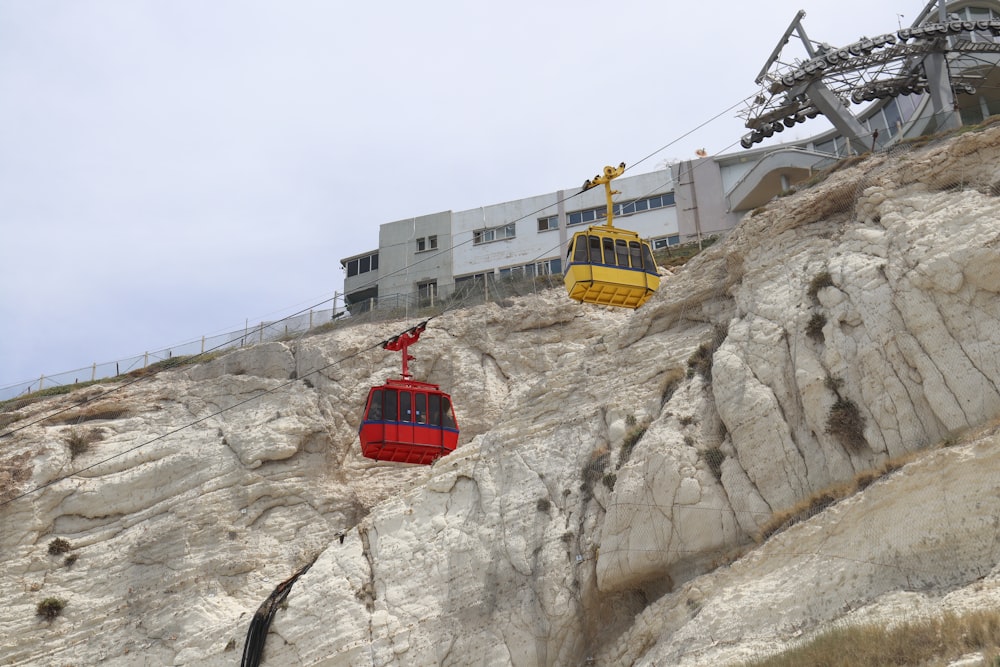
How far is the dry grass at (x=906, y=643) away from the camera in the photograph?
15.1 metres

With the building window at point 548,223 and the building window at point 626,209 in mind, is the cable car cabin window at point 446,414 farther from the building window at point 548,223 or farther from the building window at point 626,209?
the building window at point 548,223

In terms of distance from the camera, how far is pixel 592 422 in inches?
1145

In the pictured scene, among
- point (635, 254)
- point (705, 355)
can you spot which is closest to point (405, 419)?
point (635, 254)

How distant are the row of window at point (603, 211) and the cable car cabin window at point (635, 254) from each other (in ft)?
77.6

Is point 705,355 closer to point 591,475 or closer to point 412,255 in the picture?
point 591,475

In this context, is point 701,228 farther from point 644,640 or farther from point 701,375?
point 644,640

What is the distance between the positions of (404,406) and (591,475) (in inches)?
247

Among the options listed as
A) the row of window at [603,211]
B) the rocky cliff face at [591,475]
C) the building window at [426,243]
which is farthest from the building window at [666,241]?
the building window at [426,243]

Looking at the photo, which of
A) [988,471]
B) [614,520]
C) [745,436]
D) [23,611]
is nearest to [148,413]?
[23,611]

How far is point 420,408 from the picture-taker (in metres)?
30.9

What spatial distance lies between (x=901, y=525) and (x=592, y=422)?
1148 centimetres

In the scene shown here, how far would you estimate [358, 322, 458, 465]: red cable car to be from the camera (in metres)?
30.2

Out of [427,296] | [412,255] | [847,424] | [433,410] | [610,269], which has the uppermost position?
[412,255]

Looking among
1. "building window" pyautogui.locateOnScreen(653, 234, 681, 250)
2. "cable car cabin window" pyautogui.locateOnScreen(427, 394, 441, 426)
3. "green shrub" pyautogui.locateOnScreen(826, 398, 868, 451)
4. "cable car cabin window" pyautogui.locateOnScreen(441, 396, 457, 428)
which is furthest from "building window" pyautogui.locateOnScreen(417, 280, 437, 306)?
"green shrub" pyautogui.locateOnScreen(826, 398, 868, 451)
